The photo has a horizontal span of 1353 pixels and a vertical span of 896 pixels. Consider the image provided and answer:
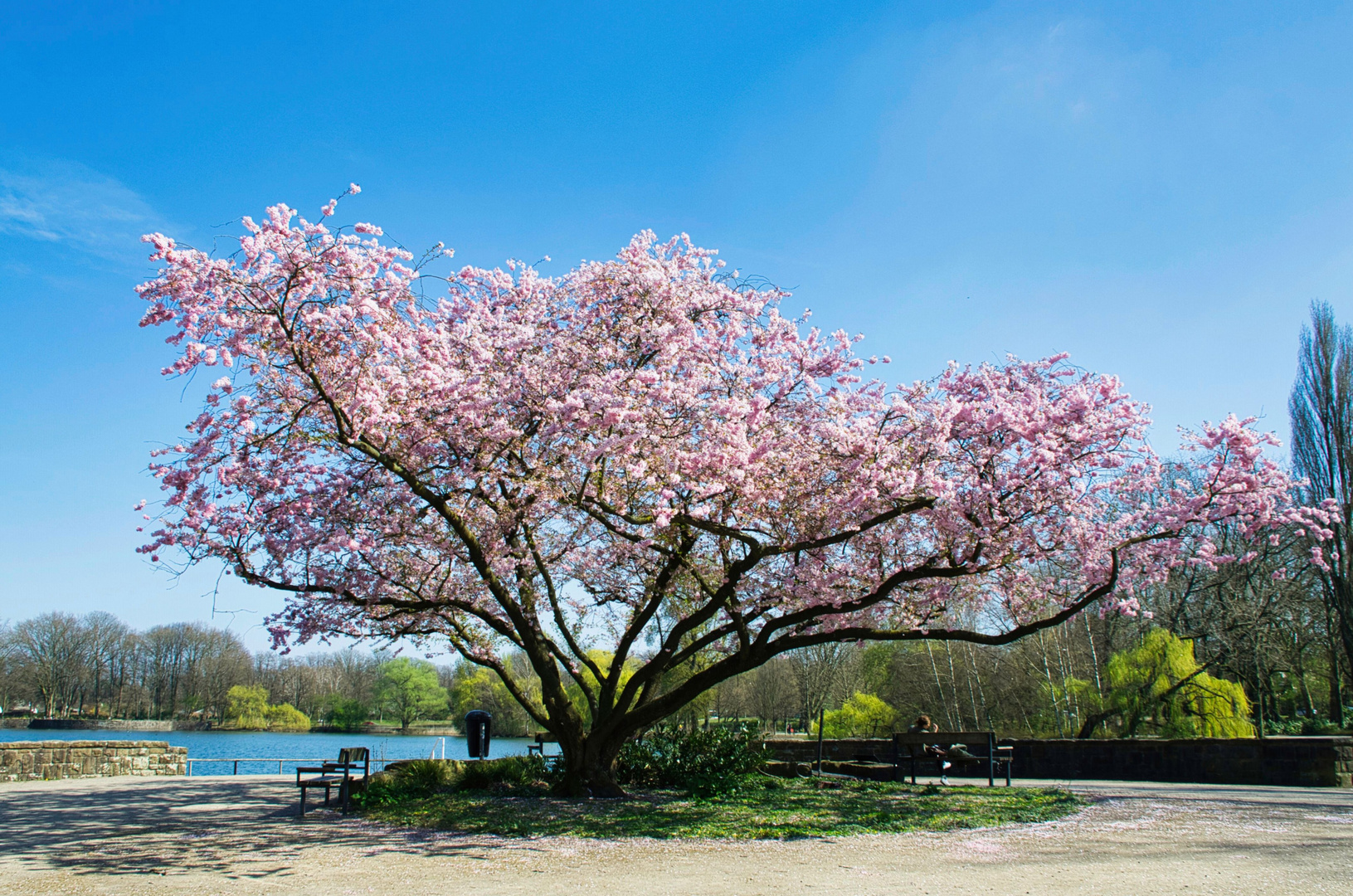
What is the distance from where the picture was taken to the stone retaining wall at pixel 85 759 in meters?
12.8

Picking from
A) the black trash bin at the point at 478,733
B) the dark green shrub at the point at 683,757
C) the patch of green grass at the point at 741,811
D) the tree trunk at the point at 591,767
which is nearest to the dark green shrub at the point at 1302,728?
the patch of green grass at the point at 741,811

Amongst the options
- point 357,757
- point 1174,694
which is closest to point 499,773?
point 357,757

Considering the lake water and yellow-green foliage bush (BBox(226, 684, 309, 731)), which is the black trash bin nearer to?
the lake water

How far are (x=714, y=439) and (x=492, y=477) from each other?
259cm

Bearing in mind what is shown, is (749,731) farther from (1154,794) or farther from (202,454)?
(202,454)

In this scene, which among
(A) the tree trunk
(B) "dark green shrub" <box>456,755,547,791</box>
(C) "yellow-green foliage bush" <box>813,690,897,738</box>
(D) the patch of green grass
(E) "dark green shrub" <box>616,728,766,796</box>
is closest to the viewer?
(D) the patch of green grass

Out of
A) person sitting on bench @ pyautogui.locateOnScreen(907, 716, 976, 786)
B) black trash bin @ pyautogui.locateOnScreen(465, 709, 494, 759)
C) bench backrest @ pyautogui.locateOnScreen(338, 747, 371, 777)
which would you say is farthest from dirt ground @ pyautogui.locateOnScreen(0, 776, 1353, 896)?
black trash bin @ pyautogui.locateOnScreen(465, 709, 494, 759)

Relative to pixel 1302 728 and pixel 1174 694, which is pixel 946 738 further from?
pixel 1302 728

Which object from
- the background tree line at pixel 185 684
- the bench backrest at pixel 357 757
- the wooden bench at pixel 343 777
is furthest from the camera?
the background tree line at pixel 185 684

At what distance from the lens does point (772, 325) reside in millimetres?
9898

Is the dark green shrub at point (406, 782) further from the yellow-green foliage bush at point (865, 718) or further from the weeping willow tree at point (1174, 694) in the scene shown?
the yellow-green foliage bush at point (865, 718)

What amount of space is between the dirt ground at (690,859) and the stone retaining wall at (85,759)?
503cm

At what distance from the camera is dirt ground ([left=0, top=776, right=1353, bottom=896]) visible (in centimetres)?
517

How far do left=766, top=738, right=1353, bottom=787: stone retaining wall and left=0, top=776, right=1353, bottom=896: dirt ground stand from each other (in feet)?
11.8
